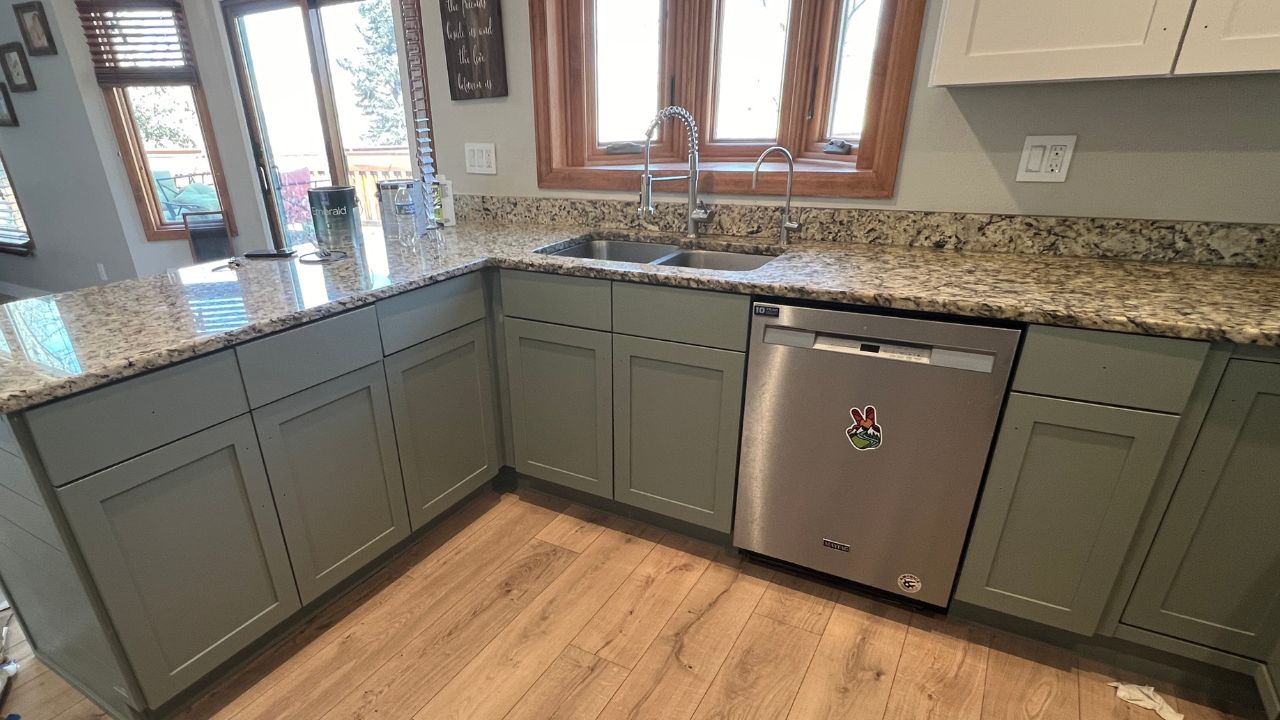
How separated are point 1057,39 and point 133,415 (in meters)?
2.05


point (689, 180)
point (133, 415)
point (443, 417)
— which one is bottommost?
point (443, 417)

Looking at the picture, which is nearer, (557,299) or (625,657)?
(625,657)

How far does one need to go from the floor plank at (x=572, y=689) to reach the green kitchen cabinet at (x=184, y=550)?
2.21 ft

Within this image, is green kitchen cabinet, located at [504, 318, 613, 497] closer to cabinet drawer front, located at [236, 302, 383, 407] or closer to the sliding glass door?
cabinet drawer front, located at [236, 302, 383, 407]

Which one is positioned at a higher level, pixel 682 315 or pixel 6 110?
pixel 6 110

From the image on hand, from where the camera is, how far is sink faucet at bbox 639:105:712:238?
183 centimetres

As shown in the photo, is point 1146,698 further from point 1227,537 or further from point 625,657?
point 625,657

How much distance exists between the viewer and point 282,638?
1.50m

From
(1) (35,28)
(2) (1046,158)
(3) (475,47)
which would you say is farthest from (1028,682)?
(1) (35,28)

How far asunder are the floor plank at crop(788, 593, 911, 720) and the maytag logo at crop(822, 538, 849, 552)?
7.4 inches

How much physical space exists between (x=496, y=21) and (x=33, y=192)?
460 centimetres

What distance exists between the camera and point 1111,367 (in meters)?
1.16

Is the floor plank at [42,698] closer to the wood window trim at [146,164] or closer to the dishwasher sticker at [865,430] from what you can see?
the dishwasher sticker at [865,430]

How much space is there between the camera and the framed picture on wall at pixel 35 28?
11.6ft
